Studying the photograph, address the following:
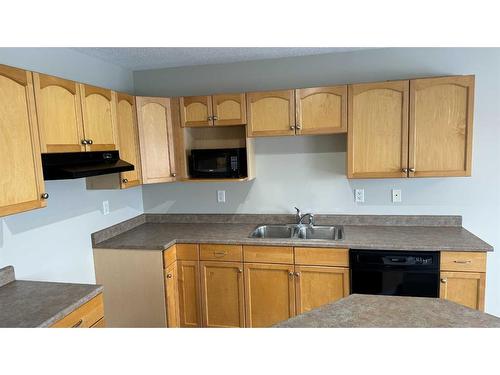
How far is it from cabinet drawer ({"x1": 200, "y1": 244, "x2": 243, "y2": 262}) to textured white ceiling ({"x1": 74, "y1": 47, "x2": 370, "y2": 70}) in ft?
4.89

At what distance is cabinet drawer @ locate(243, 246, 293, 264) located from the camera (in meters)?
2.51

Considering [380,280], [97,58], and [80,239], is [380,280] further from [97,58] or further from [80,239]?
[97,58]

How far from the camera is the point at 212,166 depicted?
285 centimetres

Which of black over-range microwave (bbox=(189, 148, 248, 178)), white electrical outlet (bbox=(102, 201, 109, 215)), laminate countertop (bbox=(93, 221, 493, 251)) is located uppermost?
black over-range microwave (bbox=(189, 148, 248, 178))

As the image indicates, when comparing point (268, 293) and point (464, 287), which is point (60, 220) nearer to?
point (268, 293)

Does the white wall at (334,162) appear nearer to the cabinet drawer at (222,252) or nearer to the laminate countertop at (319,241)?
the laminate countertop at (319,241)

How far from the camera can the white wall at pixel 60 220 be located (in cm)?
199

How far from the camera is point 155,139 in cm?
279

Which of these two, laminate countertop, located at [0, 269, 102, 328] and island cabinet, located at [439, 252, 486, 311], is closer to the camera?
laminate countertop, located at [0, 269, 102, 328]

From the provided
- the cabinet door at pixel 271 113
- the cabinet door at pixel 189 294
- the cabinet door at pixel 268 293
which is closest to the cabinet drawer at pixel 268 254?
the cabinet door at pixel 268 293

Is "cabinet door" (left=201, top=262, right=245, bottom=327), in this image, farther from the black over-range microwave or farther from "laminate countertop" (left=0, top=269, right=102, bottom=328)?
"laminate countertop" (left=0, top=269, right=102, bottom=328)

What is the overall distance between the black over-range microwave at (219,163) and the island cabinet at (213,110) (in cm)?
23

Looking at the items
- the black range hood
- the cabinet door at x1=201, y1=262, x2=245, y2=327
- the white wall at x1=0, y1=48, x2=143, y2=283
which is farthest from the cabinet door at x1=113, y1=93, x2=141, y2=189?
the cabinet door at x1=201, y1=262, x2=245, y2=327
